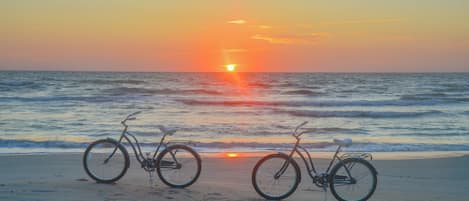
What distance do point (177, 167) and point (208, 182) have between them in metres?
1.01

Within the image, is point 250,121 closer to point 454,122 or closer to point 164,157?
point 454,122

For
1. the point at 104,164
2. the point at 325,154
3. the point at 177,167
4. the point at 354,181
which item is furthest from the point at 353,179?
the point at 325,154

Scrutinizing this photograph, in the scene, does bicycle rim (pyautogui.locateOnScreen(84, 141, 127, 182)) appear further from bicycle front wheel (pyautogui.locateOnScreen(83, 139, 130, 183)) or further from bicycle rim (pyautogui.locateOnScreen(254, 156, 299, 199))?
bicycle rim (pyautogui.locateOnScreen(254, 156, 299, 199))

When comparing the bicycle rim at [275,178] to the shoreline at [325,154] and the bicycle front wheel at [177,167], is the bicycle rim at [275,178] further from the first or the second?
the shoreline at [325,154]

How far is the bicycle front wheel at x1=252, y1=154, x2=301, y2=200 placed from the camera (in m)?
6.80

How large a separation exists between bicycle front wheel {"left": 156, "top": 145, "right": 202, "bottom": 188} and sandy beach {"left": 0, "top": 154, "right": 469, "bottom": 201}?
0.13 m

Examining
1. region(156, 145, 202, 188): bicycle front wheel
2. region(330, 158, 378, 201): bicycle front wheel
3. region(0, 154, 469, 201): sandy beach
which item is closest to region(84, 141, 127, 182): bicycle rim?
region(0, 154, 469, 201): sandy beach

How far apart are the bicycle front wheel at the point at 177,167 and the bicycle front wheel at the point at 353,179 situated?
6.00 feet

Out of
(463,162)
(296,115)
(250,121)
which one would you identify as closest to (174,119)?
(250,121)

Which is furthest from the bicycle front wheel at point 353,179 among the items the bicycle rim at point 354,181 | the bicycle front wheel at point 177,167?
the bicycle front wheel at point 177,167

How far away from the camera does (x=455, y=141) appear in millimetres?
15727

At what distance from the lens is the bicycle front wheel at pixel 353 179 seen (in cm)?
666

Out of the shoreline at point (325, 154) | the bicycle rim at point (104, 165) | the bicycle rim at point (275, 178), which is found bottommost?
the bicycle rim at point (104, 165)

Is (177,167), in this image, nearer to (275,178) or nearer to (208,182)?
(208,182)
